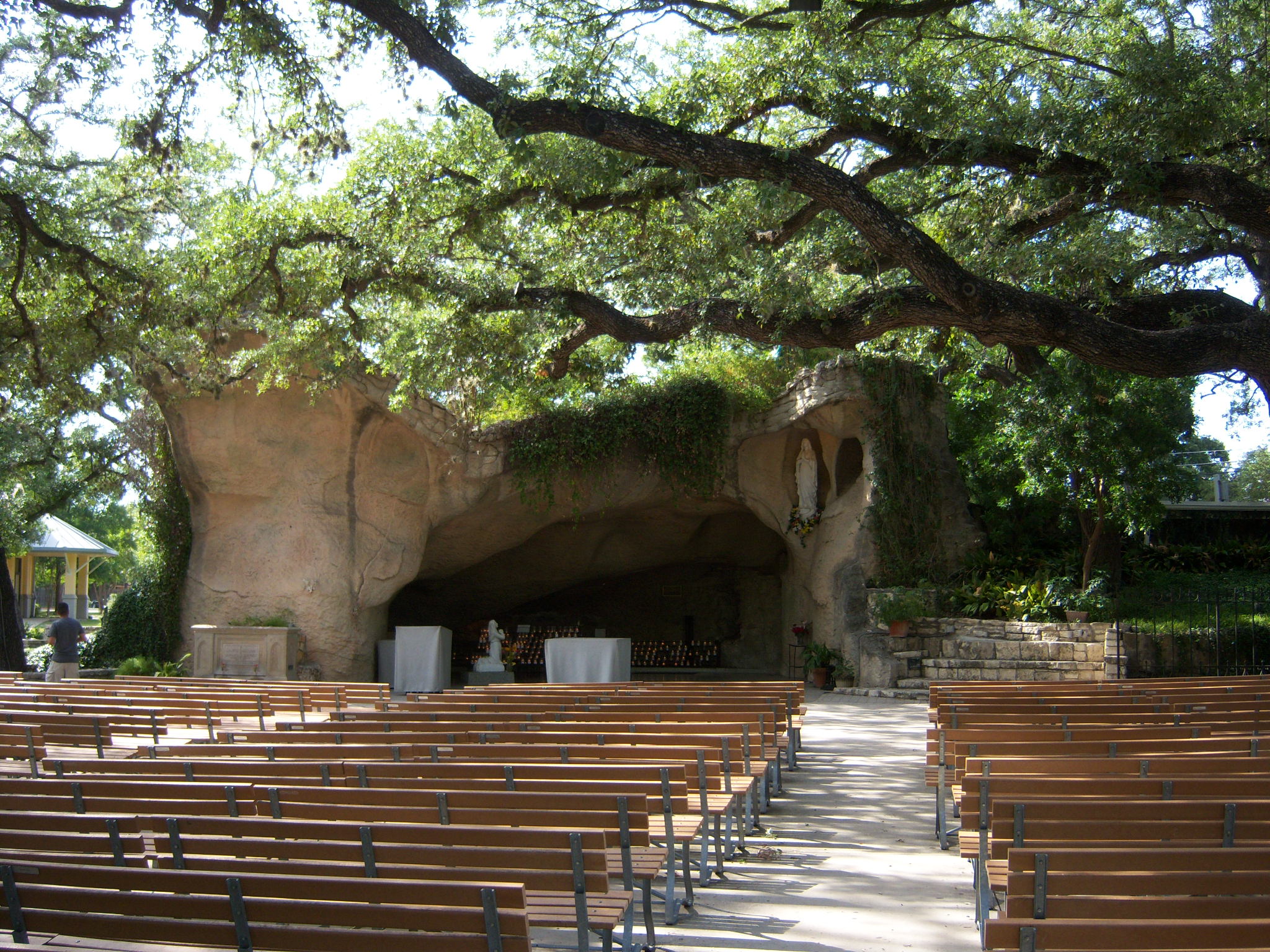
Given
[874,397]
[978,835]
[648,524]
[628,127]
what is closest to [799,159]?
[628,127]

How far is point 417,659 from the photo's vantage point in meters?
14.8

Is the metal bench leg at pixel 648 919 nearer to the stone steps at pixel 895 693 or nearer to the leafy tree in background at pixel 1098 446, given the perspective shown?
the leafy tree in background at pixel 1098 446

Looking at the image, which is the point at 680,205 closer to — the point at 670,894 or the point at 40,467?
the point at 670,894

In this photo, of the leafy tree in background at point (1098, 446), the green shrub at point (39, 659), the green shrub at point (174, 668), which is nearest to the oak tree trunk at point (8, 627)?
the green shrub at point (174, 668)

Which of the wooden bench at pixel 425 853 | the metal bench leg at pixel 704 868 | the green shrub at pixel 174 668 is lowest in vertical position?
the metal bench leg at pixel 704 868

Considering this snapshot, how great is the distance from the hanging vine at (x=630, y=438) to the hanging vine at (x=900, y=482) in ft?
7.72

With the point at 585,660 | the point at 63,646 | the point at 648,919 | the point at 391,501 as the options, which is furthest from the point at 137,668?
the point at 648,919

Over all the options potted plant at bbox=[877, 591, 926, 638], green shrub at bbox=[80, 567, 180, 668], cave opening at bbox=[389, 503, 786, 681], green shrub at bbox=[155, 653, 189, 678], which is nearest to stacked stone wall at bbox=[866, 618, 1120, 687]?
potted plant at bbox=[877, 591, 926, 638]

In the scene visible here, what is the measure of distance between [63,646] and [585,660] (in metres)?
6.19

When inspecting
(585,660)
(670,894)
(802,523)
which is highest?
(802,523)

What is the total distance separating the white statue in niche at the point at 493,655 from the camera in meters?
15.9

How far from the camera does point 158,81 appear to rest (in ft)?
30.1

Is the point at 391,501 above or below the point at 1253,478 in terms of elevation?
below

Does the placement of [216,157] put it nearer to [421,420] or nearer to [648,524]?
[421,420]
